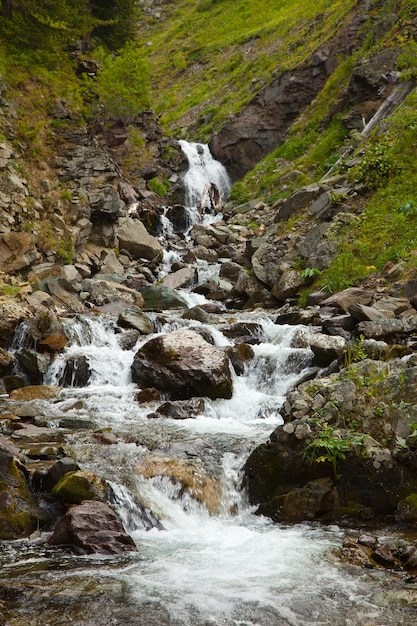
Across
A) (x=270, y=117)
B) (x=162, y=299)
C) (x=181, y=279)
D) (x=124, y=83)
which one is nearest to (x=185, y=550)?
(x=162, y=299)

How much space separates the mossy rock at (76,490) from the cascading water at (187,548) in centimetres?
35

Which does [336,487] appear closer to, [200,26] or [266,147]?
[266,147]

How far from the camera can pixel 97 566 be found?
6301 millimetres

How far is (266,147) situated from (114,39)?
11600 millimetres

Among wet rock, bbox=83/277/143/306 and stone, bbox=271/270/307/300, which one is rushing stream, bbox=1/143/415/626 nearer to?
stone, bbox=271/270/307/300

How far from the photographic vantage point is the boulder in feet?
83.4

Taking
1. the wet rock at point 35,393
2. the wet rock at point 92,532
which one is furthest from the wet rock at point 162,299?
the wet rock at point 92,532

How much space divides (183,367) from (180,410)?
136cm

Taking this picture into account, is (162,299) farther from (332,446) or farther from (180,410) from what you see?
(332,446)

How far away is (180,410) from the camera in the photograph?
1201cm

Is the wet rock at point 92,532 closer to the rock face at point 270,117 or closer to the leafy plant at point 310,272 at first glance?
the leafy plant at point 310,272

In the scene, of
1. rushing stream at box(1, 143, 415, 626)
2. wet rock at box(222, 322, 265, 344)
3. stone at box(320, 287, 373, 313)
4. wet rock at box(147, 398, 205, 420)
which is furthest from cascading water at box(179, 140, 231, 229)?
rushing stream at box(1, 143, 415, 626)

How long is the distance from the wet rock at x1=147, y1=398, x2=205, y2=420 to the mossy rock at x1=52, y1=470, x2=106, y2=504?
420 centimetres

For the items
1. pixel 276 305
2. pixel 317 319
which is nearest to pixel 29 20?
pixel 276 305
